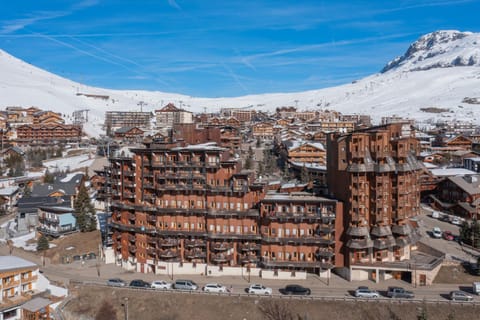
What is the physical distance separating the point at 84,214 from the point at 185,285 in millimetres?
30267

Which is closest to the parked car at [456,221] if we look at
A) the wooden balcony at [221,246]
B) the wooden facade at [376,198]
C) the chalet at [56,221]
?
the wooden facade at [376,198]

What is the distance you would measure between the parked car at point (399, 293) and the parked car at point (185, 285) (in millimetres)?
20019

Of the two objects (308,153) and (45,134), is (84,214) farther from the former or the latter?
(45,134)

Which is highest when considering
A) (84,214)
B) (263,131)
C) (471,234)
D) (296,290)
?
(263,131)

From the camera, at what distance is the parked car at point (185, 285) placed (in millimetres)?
46906

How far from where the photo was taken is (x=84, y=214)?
230 ft

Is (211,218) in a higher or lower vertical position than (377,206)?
lower

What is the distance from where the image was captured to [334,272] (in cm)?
5059

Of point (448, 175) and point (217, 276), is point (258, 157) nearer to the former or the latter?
point (448, 175)

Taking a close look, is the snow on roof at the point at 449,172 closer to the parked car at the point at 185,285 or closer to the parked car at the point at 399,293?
the parked car at the point at 399,293

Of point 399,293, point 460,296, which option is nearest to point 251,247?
point 399,293

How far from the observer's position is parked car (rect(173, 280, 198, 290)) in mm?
46906

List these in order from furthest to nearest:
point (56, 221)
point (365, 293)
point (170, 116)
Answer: point (170, 116), point (56, 221), point (365, 293)

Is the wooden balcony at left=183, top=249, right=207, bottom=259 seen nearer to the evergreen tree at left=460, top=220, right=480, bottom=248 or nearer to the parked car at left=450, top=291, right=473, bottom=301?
the parked car at left=450, top=291, right=473, bottom=301
